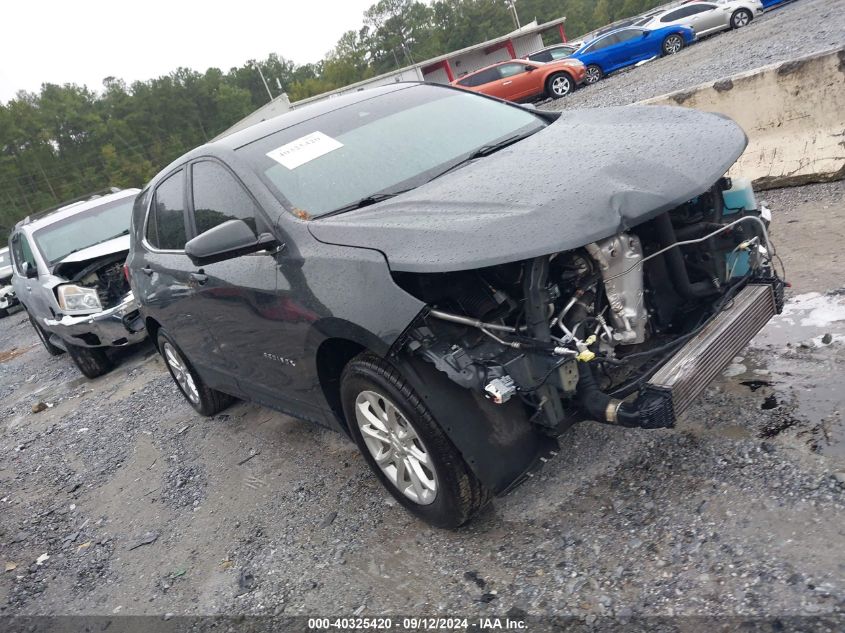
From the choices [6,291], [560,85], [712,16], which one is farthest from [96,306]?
[712,16]

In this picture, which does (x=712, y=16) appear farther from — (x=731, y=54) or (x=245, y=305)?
(x=245, y=305)

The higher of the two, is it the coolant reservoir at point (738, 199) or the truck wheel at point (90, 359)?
the coolant reservoir at point (738, 199)

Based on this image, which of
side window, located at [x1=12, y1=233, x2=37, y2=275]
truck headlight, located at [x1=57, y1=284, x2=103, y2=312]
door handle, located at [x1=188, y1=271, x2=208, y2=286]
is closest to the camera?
door handle, located at [x1=188, y1=271, x2=208, y2=286]

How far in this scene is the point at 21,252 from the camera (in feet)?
29.4

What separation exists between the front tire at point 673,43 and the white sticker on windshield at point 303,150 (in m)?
20.6

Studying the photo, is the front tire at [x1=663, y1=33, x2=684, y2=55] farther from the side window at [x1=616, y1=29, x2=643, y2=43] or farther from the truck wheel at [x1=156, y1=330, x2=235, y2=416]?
the truck wheel at [x1=156, y1=330, x2=235, y2=416]

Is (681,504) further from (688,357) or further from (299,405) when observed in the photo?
(299,405)

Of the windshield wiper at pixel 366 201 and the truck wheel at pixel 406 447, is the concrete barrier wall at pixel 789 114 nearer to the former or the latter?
the windshield wiper at pixel 366 201

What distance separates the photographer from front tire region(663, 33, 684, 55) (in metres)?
21.1

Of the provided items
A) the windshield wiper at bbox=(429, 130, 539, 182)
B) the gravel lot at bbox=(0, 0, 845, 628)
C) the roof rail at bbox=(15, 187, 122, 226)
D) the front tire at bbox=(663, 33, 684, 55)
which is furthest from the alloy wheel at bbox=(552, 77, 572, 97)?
the windshield wiper at bbox=(429, 130, 539, 182)

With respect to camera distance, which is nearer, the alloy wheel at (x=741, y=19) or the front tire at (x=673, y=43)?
the front tire at (x=673, y=43)

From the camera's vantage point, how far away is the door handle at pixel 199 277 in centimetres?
397

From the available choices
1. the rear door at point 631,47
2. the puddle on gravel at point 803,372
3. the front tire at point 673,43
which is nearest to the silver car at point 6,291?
the puddle on gravel at point 803,372

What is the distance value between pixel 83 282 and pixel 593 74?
1832cm
